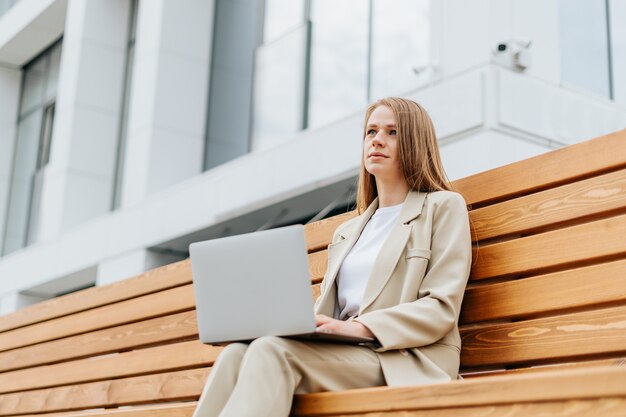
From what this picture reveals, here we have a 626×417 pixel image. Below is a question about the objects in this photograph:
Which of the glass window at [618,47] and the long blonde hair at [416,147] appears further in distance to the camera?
the glass window at [618,47]

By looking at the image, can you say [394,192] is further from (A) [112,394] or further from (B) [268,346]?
(A) [112,394]

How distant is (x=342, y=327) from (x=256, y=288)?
13.3 inches

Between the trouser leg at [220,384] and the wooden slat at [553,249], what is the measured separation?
3.74 feet

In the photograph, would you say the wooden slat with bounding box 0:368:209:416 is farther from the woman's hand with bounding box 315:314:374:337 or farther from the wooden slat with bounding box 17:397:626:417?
the wooden slat with bounding box 17:397:626:417

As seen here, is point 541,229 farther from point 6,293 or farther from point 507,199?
point 6,293

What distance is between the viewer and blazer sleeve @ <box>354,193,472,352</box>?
11.0ft

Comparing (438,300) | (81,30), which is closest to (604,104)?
(438,300)

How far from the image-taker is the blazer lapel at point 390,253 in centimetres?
359

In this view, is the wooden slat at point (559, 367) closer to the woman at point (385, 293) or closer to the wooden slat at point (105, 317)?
the woman at point (385, 293)

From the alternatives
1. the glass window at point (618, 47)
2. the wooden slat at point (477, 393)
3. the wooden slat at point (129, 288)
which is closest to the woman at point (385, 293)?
the wooden slat at point (477, 393)

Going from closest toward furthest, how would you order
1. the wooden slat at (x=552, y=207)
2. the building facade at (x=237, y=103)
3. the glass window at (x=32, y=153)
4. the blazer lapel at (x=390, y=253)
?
the wooden slat at (x=552, y=207), the blazer lapel at (x=390, y=253), the building facade at (x=237, y=103), the glass window at (x=32, y=153)

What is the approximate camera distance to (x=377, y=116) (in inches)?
153

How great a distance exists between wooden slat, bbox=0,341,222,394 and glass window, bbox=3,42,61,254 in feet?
30.9

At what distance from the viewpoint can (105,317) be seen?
6.53 m
